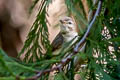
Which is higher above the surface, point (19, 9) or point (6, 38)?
point (19, 9)

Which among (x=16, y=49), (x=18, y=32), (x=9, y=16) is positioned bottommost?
(x=16, y=49)

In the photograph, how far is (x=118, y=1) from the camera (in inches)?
30.9

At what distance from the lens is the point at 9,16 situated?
14.6ft

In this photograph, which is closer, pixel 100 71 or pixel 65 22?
pixel 100 71

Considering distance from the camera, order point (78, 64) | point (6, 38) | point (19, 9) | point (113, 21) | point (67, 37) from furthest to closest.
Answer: point (6, 38), point (19, 9), point (67, 37), point (78, 64), point (113, 21)

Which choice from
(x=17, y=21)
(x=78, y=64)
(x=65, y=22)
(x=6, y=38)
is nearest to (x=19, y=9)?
(x=17, y=21)

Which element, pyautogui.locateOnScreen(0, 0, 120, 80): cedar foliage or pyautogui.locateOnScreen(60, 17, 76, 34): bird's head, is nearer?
pyautogui.locateOnScreen(0, 0, 120, 80): cedar foliage

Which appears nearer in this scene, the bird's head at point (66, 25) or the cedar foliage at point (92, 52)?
the cedar foliage at point (92, 52)

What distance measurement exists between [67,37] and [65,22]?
166 millimetres

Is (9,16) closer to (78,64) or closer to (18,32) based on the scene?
(18,32)

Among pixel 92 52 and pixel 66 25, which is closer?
pixel 92 52

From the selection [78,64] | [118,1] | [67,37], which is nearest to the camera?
[118,1]

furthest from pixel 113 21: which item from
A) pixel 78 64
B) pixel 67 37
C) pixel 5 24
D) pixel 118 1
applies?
pixel 5 24

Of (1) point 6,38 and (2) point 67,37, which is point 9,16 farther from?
(2) point 67,37
